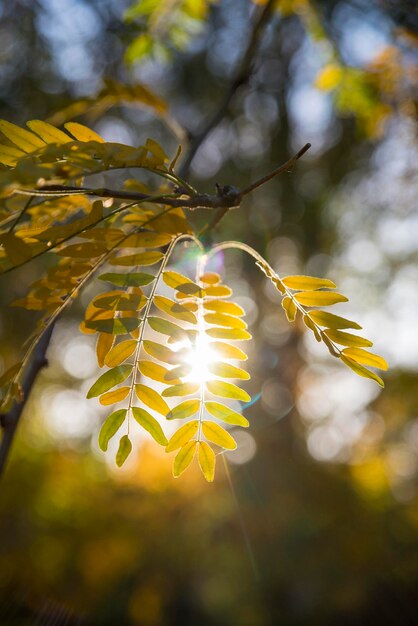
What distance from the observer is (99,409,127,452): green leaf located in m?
0.91

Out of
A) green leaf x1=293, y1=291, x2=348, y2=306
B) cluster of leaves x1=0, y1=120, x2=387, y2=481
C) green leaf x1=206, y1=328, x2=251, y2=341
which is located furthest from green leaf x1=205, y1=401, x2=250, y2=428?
green leaf x1=293, y1=291, x2=348, y2=306

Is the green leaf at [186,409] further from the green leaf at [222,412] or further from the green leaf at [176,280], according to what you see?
the green leaf at [176,280]

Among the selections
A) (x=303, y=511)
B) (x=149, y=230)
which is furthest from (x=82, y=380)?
(x=149, y=230)

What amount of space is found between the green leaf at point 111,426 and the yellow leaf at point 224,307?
0.81ft

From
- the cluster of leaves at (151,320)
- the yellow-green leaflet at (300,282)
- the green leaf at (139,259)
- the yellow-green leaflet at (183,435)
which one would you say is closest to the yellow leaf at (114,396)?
the cluster of leaves at (151,320)

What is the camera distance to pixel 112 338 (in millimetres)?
953

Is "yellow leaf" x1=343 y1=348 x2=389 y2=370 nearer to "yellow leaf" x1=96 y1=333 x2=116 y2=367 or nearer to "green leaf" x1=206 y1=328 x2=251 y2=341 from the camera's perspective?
"green leaf" x1=206 y1=328 x2=251 y2=341

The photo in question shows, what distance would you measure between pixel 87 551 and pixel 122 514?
569 millimetres

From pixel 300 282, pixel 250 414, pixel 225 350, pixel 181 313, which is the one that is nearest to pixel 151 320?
pixel 181 313

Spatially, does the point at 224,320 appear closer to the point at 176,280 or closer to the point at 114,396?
the point at 176,280

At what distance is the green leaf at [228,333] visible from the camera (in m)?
0.99

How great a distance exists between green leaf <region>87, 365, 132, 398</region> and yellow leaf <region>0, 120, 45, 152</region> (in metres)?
0.38

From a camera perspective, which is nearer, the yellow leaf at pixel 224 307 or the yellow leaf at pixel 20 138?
the yellow leaf at pixel 20 138

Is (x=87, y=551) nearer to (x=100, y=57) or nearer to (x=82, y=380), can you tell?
(x=82, y=380)
